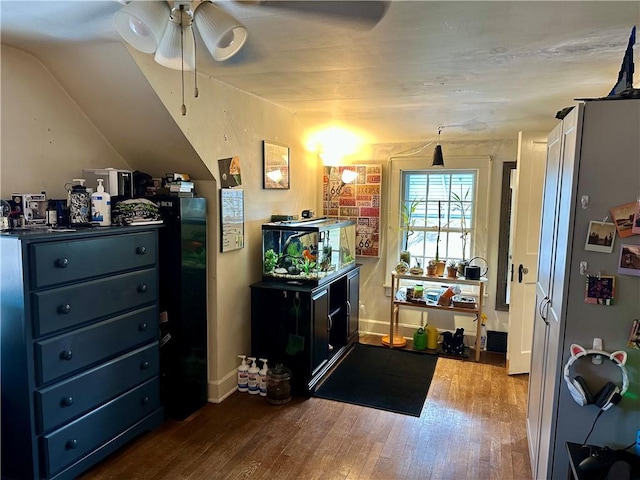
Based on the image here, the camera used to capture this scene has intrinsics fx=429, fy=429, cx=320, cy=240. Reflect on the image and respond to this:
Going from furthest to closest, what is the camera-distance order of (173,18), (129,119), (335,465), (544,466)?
(129,119) < (335,465) < (544,466) < (173,18)

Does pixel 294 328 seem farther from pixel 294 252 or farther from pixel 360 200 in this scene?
pixel 360 200

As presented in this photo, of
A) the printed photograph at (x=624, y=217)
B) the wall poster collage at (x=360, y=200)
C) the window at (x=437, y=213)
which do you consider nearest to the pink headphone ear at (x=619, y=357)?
the printed photograph at (x=624, y=217)

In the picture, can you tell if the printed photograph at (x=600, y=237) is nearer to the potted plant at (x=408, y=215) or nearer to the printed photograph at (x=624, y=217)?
the printed photograph at (x=624, y=217)

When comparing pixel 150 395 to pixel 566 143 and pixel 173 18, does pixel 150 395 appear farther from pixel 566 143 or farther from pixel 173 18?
pixel 566 143

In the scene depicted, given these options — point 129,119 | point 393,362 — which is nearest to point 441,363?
point 393,362

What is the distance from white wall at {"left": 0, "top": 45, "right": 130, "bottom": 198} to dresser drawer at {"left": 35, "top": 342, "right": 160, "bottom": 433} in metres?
1.01

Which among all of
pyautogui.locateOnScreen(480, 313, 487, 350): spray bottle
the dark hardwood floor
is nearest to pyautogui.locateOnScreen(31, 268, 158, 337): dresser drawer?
the dark hardwood floor

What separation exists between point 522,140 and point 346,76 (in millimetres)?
1665

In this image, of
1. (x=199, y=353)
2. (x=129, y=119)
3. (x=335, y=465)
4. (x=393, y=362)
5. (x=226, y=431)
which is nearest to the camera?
(x=335, y=465)

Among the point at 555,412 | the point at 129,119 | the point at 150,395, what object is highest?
the point at 129,119

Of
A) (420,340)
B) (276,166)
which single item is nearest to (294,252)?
(276,166)

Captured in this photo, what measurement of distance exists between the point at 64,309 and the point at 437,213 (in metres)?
3.43

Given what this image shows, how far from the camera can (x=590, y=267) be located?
1672 mm

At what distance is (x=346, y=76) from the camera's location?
253 cm
